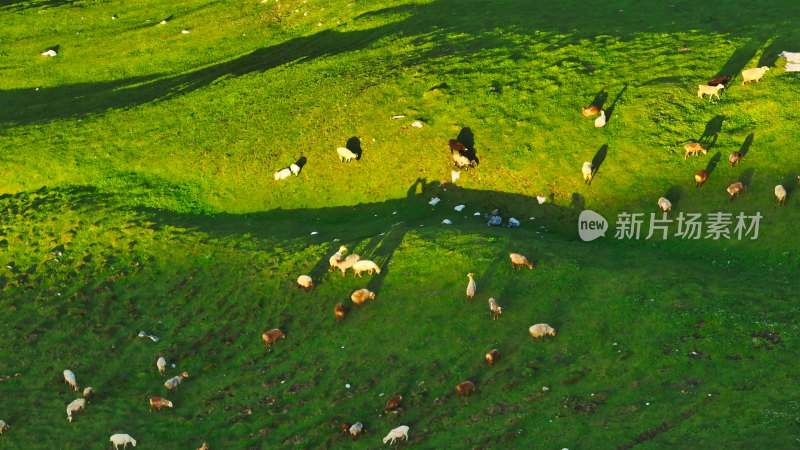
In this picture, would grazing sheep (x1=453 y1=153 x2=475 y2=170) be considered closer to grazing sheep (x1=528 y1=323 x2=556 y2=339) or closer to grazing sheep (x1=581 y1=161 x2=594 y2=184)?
grazing sheep (x1=581 y1=161 x2=594 y2=184)

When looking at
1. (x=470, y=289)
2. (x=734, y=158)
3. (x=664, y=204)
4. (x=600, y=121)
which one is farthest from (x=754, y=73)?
(x=470, y=289)

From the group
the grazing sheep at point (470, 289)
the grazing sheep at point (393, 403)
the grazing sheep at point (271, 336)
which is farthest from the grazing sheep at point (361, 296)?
the grazing sheep at point (393, 403)

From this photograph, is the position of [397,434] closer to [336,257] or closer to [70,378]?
[336,257]

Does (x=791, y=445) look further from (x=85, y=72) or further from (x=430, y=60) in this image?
(x=85, y=72)

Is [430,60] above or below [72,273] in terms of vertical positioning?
above

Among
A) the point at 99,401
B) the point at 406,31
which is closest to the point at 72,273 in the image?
the point at 99,401

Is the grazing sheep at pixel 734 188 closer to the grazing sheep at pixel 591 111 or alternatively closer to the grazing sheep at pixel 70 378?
the grazing sheep at pixel 591 111
